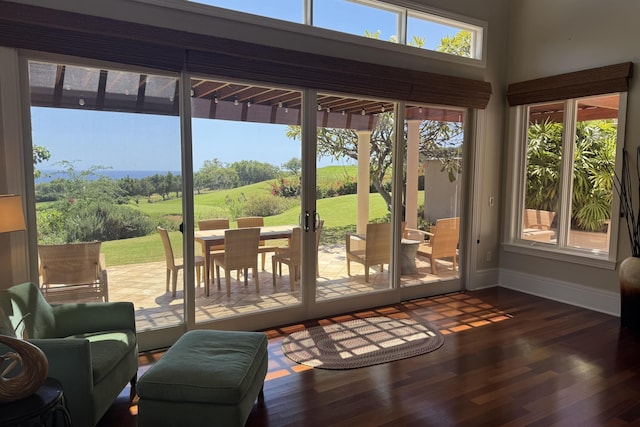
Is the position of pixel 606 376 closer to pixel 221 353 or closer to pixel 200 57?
pixel 221 353

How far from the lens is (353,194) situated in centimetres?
461

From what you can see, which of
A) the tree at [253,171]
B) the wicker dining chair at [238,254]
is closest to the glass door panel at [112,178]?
the wicker dining chair at [238,254]

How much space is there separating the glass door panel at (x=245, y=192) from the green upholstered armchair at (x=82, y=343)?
1066 millimetres

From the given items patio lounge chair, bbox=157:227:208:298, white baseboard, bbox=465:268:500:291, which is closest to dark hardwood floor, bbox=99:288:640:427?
patio lounge chair, bbox=157:227:208:298

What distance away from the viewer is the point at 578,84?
15.5 ft

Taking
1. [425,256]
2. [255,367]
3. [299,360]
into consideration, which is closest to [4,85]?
[255,367]

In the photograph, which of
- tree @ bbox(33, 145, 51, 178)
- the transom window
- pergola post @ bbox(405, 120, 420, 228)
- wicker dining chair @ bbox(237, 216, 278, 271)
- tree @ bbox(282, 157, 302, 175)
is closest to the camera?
tree @ bbox(33, 145, 51, 178)

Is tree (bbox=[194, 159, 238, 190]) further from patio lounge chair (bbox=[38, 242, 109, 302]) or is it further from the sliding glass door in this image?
patio lounge chair (bbox=[38, 242, 109, 302])

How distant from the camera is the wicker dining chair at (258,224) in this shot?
4.05 metres

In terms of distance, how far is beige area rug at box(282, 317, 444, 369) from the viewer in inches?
136

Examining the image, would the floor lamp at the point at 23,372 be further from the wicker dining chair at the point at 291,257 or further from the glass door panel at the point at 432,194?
the glass door panel at the point at 432,194

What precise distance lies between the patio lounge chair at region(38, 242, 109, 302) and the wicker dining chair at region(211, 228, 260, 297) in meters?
0.95

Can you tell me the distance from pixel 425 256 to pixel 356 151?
1.68 metres

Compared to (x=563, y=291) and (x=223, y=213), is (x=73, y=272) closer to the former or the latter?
(x=223, y=213)
